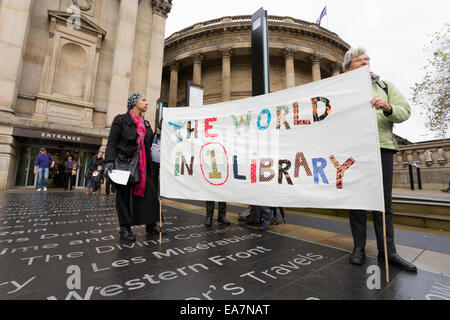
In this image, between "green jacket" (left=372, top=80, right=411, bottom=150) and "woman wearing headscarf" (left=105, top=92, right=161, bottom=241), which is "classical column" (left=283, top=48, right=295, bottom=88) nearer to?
"green jacket" (left=372, top=80, right=411, bottom=150)

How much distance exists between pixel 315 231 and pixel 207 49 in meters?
24.2

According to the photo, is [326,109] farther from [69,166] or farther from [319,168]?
[69,166]

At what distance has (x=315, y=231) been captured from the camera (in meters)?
3.91

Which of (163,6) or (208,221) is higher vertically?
(163,6)

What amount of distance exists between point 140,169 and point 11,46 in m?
14.1

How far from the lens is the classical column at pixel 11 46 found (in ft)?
35.2

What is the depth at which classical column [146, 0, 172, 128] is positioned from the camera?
1582 cm

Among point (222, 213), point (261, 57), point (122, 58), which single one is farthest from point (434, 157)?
point (122, 58)

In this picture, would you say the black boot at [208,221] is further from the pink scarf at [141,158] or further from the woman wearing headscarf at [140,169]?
the pink scarf at [141,158]

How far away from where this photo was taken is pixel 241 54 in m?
23.8

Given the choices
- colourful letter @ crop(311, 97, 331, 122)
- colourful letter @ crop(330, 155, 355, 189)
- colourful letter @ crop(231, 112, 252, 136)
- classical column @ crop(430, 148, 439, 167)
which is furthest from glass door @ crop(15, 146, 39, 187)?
classical column @ crop(430, 148, 439, 167)

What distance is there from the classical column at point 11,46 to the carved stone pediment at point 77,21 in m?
1.47

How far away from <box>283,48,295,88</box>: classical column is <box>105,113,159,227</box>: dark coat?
2116 cm

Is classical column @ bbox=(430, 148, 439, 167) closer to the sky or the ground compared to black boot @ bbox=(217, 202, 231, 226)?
closer to the sky
